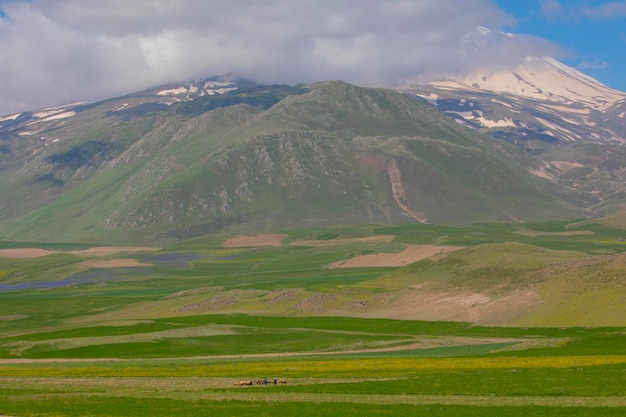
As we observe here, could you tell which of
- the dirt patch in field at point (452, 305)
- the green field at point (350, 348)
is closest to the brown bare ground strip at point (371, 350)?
the green field at point (350, 348)

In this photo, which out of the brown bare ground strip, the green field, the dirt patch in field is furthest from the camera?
the dirt patch in field

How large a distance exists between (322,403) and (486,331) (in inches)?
2966

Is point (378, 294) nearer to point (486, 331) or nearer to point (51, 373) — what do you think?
point (486, 331)

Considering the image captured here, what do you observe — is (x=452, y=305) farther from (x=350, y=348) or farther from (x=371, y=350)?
(x=371, y=350)

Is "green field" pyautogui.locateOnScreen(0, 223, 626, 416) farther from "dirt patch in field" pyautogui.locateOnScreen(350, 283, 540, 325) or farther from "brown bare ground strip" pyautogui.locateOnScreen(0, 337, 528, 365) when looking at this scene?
"dirt patch in field" pyautogui.locateOnScreen(350, 283, 540, 325)

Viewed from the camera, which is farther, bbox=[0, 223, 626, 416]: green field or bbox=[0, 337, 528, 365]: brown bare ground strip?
bbox=[0, 337, 528, 365]: brown bare ground strip

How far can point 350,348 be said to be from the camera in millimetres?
110812

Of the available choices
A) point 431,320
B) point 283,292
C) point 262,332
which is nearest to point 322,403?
point 262,332

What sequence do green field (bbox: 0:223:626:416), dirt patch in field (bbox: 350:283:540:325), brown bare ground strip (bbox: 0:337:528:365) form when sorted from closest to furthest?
1. green field (bbox: 0:223:626:416)
2. brown bare ground strip (bbox: 0:337:528:365)
3. dirt patch in field (bbox: 350:283:540:325)

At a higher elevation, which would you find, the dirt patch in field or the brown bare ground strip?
the brown bare ground strip

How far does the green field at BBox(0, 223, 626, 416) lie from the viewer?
57781 millimetres

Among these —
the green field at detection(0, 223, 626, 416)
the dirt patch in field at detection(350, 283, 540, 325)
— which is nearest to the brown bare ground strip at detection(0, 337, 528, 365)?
the green field at detection(0, 223, 626, 416)

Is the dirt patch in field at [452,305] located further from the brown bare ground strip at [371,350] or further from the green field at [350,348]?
the brown bare ground strip at [371,350]

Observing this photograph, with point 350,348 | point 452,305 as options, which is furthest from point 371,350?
point 452,305
